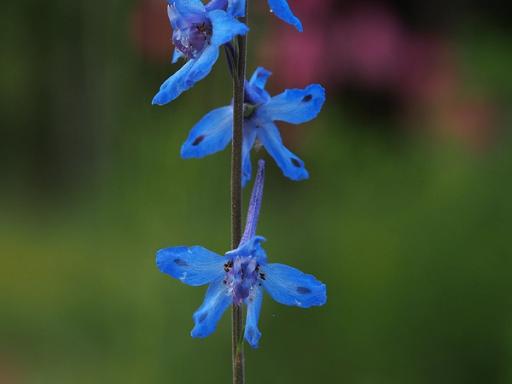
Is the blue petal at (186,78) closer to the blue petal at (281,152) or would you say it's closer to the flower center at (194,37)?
the flower center at (194,37)

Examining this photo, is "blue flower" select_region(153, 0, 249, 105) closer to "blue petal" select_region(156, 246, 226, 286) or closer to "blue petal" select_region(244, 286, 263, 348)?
"blue petal" select_region(156, 246, 226, 286)

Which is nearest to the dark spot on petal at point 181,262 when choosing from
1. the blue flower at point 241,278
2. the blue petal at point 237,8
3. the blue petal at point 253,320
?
the blue flower at point 241,278

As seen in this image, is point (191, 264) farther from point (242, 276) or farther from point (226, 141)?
point (226, 141)

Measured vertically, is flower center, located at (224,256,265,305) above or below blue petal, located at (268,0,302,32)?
below

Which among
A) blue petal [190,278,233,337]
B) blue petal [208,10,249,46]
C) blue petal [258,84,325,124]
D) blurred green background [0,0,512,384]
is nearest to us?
blue petal [208,10,249,46]

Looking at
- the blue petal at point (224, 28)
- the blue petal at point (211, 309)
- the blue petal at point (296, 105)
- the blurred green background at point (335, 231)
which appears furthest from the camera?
the blurred green background at point (335, 231)

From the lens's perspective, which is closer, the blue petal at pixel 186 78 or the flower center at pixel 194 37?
the blue petal at pixel 186 78

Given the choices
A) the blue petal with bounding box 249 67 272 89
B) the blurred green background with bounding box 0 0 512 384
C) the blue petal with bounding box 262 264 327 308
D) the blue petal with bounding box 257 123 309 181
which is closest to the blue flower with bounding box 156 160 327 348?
the blue petal with bounding box 262 264 327 308

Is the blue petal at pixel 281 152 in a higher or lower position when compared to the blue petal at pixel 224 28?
lower

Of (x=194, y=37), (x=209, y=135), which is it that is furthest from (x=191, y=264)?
(x=194, y=37)
